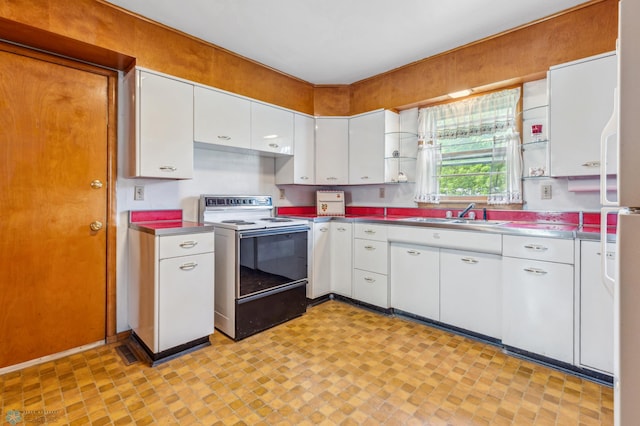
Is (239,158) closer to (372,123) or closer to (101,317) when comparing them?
(372,123)

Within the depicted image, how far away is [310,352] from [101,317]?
63.5 inches

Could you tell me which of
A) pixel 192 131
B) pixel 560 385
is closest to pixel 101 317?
pixel 192 131

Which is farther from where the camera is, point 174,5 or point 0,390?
point 174,5

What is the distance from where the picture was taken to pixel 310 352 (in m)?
2.21

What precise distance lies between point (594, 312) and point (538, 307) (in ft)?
0.92

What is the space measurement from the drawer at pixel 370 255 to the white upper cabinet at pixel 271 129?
1.22m

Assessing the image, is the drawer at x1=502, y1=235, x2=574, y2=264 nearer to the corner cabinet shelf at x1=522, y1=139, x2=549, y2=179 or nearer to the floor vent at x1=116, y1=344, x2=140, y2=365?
the corner cabinet shelf at x1=522, y1=139, x2=549, y2=179

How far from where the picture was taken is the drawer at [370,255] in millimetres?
2879

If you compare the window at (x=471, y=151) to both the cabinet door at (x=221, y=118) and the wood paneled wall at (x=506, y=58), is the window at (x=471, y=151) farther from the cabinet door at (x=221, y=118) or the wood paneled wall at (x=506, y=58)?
the cabinet door at (x=221, y=118)

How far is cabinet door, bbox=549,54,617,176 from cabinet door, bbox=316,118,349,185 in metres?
1.89

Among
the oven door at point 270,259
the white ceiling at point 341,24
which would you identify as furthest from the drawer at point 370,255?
the white ceiling at point 341,24

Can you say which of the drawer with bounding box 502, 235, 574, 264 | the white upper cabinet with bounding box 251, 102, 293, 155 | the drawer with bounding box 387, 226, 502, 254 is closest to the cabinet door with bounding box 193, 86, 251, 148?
the white upper cabinet with bounding box 251, 102, 293, 155

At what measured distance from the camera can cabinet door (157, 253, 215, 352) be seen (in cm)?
206

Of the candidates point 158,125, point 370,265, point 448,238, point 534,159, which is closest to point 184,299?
point 158,125
